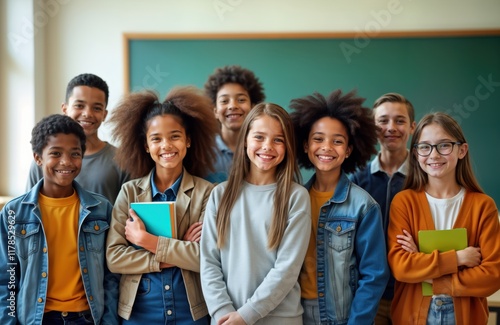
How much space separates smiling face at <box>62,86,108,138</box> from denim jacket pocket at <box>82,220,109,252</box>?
0.66 m

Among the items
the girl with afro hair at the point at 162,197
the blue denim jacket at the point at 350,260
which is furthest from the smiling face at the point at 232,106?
the blue denim jacket at the point at 350,260

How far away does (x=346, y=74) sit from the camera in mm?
3984

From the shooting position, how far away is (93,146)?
2414mm

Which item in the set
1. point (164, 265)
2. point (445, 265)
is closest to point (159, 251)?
point (164, 265)

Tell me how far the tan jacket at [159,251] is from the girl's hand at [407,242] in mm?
874

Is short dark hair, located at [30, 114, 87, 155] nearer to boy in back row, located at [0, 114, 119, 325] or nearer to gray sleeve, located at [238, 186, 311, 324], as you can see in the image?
boy in back row, located at [0, 114, 119, 325]

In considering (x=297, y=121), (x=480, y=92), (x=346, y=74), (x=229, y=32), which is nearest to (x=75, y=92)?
(x=297, y=121)

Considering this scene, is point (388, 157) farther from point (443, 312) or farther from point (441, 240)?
point (443, 312)

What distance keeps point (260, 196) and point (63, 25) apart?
10.3 feet

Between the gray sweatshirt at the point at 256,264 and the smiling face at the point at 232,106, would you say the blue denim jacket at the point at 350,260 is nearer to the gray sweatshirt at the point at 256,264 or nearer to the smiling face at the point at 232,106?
the gray sweatshirt at the point at 256,264

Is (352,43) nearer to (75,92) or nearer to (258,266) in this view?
(75,92)

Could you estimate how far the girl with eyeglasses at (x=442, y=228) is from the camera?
6.07 ft

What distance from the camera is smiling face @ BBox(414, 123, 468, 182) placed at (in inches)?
78.9

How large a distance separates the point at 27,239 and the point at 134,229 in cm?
43
